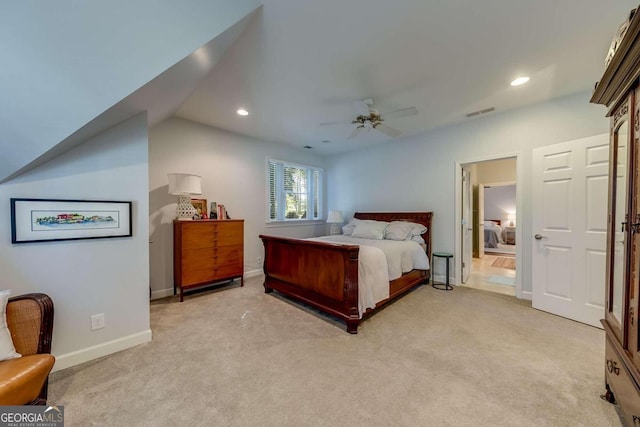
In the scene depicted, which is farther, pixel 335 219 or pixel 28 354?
pixel 335 219

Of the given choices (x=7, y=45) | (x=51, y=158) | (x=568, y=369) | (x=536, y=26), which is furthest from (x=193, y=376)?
(x=536, y=26)

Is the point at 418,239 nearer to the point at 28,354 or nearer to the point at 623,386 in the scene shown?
the point at 623,386

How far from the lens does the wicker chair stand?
3.79 ft

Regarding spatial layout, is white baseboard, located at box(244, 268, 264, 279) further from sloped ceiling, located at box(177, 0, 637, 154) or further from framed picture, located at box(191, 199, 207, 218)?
sloped ceiling, located at box(177, 0, 637, 154)

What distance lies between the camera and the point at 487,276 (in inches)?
183

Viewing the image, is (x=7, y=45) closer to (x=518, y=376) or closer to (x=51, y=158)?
(x=51, y=158)

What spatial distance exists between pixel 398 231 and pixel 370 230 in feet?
1.56

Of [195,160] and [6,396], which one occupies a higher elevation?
[195,160]

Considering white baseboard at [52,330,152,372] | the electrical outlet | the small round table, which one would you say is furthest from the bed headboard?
the electrical outlet

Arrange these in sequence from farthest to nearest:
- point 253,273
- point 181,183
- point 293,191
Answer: point 293,191, point 253,273, point 181,183

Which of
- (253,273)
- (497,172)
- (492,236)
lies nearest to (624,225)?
(253,273)

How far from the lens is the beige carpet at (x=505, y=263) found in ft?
18.2

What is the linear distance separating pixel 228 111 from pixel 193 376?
3.10 meters

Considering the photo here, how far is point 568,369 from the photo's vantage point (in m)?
1.87
